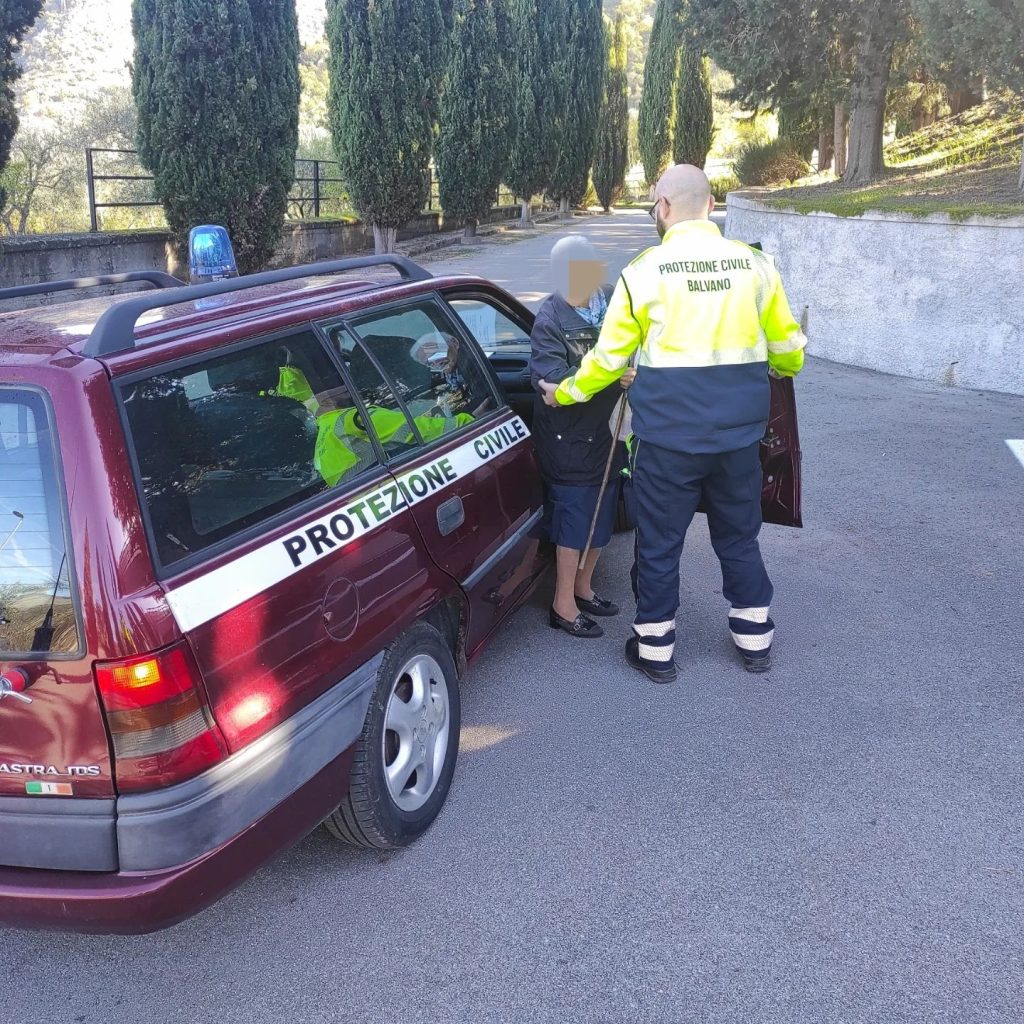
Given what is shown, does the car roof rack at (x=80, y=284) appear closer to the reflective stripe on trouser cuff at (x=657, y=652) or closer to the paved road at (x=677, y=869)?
the paved road at (x=677, y=869)

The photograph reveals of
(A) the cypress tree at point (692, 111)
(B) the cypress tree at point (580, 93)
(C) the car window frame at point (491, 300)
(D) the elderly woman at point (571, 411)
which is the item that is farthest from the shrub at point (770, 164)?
(D) the elderly woman at point (571, 411)

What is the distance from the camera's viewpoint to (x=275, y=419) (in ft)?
8.82

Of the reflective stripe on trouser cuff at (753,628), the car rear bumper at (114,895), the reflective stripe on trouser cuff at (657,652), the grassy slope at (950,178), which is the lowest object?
the reflective stripe on trouser cuff at (657,652)

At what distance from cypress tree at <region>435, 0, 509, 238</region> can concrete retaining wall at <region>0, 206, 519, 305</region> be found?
669cm

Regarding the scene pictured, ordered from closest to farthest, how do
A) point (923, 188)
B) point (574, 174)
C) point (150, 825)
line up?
point (150, 825) → point (923, 188) → point (574, 174)

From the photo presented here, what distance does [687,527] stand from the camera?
3.83 metres

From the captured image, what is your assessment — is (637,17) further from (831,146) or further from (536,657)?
(536,657)

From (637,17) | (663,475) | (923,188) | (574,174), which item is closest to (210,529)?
(663,475)

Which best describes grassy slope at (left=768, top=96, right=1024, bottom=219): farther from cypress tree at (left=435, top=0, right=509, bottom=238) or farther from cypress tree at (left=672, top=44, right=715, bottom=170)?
cypress tree at (left=672, top=44, right=715, bottom=170)

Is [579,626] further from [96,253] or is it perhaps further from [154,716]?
[96,253]

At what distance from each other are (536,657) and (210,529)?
2.14m

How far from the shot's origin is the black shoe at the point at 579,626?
14.4 ft

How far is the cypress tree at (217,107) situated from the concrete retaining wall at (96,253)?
0.43 metres

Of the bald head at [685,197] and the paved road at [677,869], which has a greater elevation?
the bald head at [685,197]
